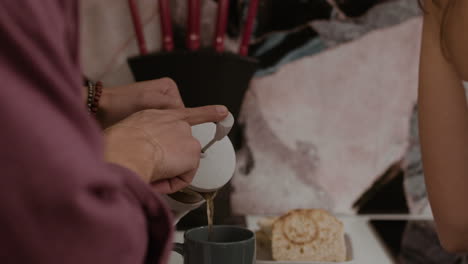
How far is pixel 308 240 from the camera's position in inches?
39.8

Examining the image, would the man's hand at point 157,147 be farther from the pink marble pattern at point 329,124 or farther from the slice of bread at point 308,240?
the pink marble pattern at point 329,124

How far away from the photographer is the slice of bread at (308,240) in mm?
1002

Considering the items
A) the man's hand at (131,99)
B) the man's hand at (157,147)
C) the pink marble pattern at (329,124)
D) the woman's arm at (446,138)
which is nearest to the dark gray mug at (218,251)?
the man's hand at (157,147)

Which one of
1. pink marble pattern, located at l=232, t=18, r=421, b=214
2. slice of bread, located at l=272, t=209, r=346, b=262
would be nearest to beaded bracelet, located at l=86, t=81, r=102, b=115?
slice of bread, located at l=272, t=209, r=346, b=262

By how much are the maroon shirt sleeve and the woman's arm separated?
817mm

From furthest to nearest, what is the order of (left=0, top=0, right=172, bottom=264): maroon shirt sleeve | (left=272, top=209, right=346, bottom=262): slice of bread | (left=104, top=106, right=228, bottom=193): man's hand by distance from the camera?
(left=272, top=209, right=346, bottom=262): slice of bread → (left=104, top=106, right=228, bottom=193): man's hand → (left=0, top=0, right=172, bottom=264): maroon shirt sleeve

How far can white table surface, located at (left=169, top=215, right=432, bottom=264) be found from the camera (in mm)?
1005

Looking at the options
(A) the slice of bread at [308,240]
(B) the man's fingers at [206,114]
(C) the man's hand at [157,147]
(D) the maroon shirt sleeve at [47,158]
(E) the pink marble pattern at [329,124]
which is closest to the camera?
(D) the maroon shirt sleeve at [47,158]

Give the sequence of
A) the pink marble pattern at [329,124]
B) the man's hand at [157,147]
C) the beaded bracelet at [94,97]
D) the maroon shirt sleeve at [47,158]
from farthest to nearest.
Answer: the pink marble pattern at [329,124] → the beaded bracelet at [94,97] → the man's hand at [157,147] → the maroon shirt sleeve at [47,158]

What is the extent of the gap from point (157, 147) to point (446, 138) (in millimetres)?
695

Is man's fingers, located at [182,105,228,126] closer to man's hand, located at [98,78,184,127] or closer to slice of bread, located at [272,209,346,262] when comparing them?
man's hand, located at [98,78,184,127]

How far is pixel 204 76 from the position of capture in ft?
4.07

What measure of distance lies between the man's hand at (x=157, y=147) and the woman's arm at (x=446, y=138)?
0.59 metres

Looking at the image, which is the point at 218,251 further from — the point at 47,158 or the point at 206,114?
the point at 47,158
